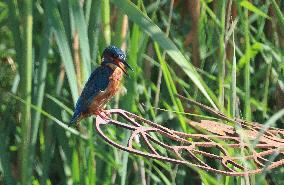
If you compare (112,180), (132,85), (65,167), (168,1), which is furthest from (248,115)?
(168,1)

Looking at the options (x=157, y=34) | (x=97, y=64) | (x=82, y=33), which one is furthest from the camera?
(x=97, y=64)

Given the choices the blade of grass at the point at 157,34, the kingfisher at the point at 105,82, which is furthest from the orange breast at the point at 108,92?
the blade of grass at the point at 157,34

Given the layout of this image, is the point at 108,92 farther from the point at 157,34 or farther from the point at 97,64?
the point at 97,64

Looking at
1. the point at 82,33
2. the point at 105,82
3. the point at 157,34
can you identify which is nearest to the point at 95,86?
the point at 105,82

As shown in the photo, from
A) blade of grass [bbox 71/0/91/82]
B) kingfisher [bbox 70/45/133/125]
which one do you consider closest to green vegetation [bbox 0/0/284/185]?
blade of grass [bbox 71/0/91/82]

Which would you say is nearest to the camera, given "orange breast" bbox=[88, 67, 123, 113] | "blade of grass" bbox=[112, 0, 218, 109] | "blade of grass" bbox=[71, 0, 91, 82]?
"orange breast" bbox=[88, 67, 123, 113]

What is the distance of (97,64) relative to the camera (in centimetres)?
155

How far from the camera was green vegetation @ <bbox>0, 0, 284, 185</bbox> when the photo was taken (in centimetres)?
146

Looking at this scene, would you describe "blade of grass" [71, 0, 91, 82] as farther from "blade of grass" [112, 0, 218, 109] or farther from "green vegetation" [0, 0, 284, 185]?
"blade of grass" [112, 0, 218, 109]

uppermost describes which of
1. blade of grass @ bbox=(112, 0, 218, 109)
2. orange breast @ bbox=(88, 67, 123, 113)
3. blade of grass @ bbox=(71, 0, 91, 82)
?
blade of grass @ bbox=(71, 0, 91, 82)

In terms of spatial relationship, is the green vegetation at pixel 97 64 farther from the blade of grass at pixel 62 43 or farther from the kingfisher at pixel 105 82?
the kingfisher at pixel 105 82

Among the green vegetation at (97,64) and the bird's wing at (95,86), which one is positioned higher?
the green vegetation at (97,64)

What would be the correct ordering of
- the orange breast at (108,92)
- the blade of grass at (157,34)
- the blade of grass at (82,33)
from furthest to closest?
the blade of grass at (82,33), the blade of grass at (157,34), the orange breast at (108,92)

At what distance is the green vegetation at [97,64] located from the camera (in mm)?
1465
